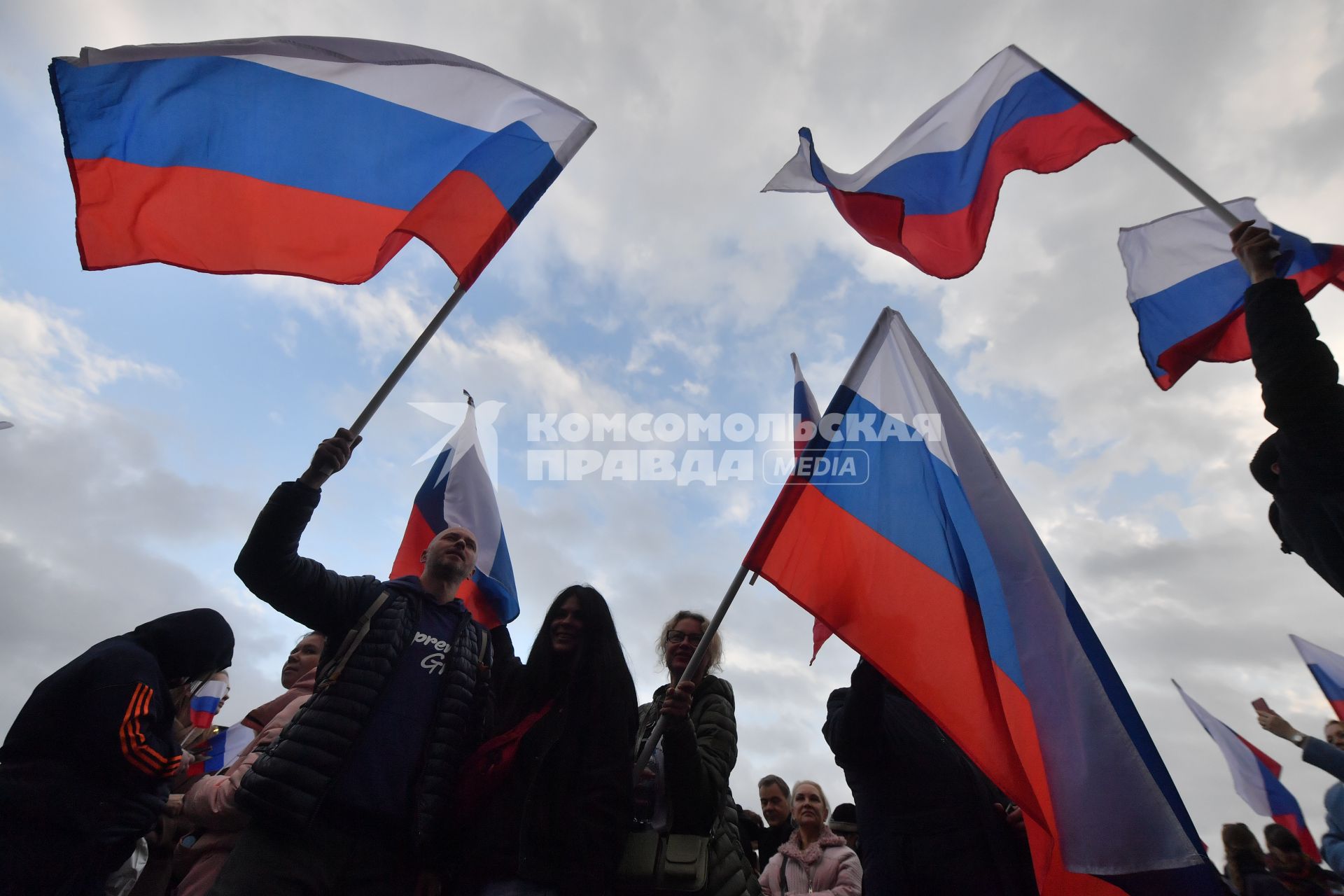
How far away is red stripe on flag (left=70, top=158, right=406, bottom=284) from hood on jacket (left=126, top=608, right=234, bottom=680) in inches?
62.8

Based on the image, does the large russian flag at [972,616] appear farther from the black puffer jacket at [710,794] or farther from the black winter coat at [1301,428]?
the black winter coat at [1301,428]

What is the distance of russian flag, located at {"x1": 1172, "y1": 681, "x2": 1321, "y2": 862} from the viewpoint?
7922mm

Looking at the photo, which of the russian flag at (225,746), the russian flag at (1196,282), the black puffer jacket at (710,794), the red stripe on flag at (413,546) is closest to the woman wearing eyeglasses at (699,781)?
the black puffer jacket at (710,794)

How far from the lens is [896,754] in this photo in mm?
3516

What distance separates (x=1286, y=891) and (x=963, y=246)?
5.37 meters

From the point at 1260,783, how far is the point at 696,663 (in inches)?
324

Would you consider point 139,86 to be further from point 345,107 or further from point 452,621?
point 452,621

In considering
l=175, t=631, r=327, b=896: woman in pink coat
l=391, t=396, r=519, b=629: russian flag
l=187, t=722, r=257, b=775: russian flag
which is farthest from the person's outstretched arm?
l=187, t=722, r=257, b=775: russian flag

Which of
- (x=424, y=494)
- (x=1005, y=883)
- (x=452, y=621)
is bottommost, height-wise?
(x=1005, y=883)

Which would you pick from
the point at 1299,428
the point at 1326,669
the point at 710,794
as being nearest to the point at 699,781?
the point at 710,794

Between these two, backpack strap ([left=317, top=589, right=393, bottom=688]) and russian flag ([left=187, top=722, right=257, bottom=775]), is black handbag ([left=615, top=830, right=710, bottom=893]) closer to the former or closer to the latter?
backpack strap ([left=317, top=589, right=393, bottom=688])

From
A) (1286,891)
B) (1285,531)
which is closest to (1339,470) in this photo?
(1285,531)

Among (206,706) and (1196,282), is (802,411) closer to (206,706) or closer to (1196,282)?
(1196,282)

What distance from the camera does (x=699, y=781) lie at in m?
3.05
